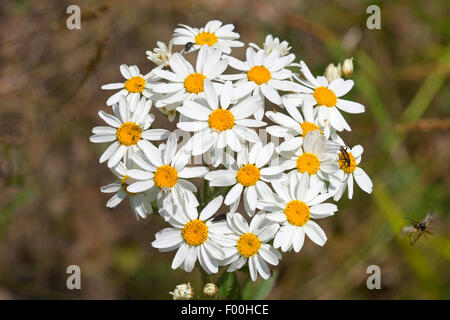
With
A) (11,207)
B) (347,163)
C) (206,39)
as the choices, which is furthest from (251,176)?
(11,207)

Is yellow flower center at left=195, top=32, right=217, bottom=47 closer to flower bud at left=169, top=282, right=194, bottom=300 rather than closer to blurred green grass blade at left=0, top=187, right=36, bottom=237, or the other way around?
flower bud at left=169, top=282, right=194, bottom=300

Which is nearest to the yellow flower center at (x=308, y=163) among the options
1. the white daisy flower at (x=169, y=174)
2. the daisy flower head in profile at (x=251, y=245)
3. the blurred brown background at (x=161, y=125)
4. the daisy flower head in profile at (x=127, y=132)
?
the daisy flower head in profile at (x=251, y=245)

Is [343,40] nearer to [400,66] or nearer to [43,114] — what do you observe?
[400,66]

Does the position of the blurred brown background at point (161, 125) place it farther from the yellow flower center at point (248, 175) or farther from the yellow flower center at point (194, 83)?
the yellow flower center at point (248, 175)

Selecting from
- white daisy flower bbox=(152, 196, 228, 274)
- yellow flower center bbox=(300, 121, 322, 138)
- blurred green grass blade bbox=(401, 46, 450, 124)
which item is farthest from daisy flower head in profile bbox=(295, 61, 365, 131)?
blurred green grass blade bbox=(401, 46, 450, 124)

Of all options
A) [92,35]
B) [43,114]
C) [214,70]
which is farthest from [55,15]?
[214,70]
